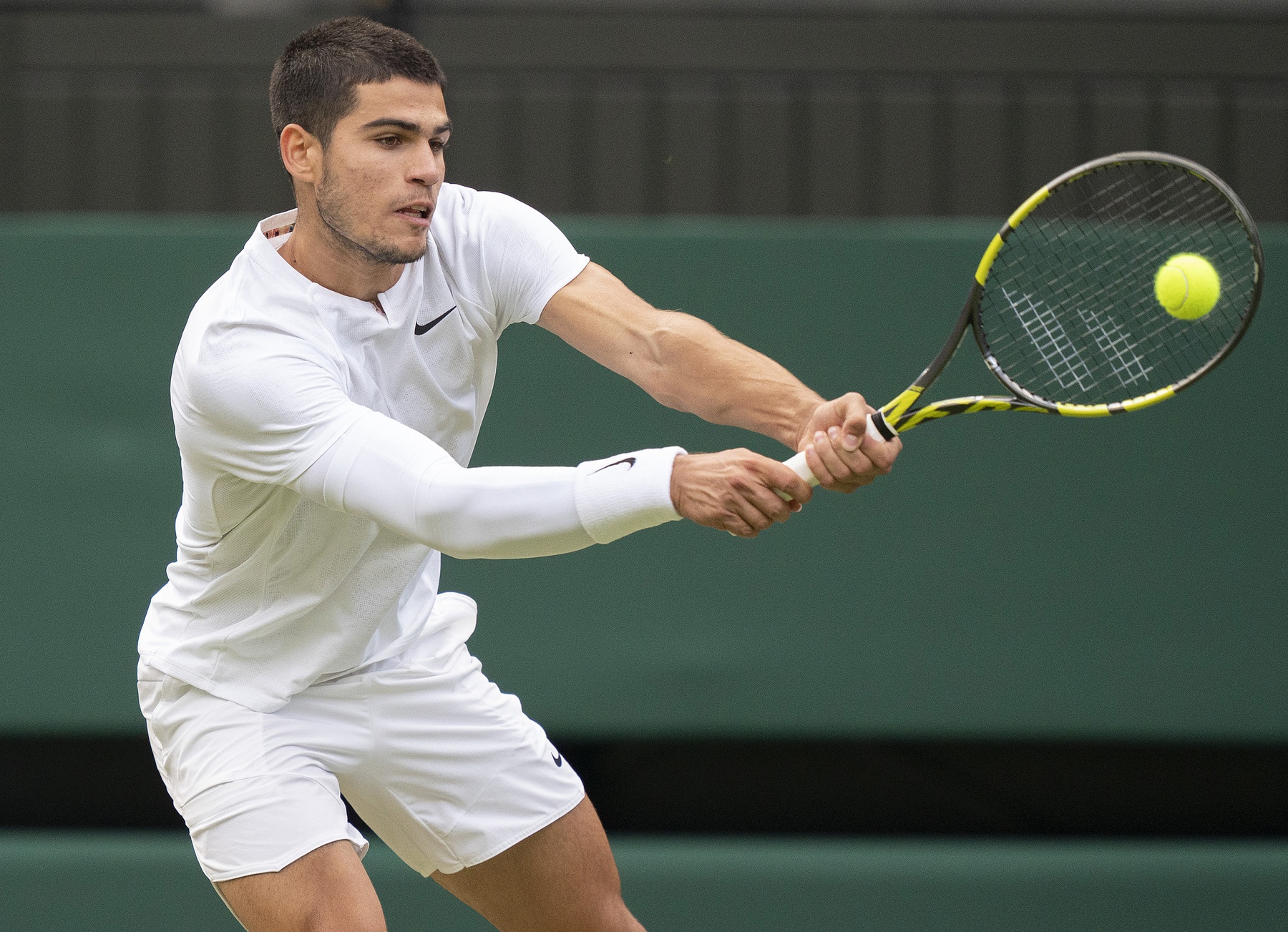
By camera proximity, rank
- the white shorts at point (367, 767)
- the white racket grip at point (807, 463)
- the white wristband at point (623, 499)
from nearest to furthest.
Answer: the white wristband at point (623, 499)
the white racket grip at point (807, 463)
the white shorts at point (367, 767)

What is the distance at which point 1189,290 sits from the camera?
270cm

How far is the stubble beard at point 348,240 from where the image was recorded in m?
2.53

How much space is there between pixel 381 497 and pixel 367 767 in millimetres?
723

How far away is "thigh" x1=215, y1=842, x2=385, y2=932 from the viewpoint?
2451 millimetres

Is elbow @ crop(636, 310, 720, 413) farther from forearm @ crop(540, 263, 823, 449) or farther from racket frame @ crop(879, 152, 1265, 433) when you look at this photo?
racket frame @ crop(879, 152, 1265, 433)

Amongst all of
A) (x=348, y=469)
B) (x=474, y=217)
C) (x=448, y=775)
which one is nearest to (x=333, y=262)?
(x=474, y=217)

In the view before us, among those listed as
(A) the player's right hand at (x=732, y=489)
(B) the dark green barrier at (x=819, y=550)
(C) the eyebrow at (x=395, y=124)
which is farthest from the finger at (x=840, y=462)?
(B) the dark green barrier at (x=819, y=550)

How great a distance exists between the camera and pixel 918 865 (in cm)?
384

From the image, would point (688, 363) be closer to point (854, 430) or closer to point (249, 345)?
point (854, 430)

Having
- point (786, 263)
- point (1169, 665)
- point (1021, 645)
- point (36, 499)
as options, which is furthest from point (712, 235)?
point (36, 499)

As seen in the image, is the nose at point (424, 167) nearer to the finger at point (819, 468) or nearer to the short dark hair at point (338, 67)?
the short dark hair at point (338, 67)

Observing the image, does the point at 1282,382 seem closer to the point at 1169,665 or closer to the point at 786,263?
the point at 1169,665

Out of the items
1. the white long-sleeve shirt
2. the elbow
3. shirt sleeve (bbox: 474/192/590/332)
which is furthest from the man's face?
the elbow

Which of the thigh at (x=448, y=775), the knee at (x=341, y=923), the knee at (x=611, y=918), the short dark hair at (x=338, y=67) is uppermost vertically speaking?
the short dark hair at (x=338, y=67)
